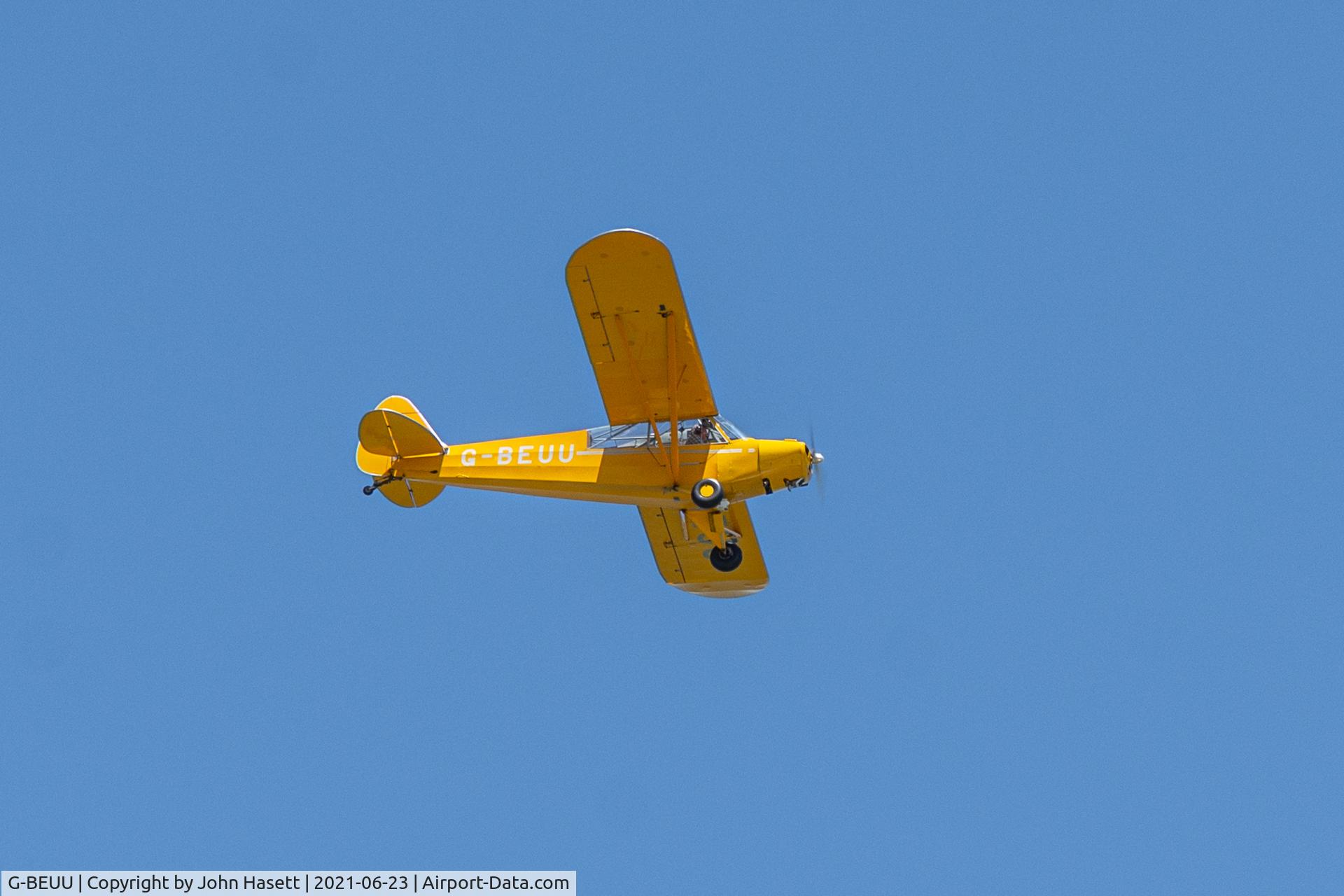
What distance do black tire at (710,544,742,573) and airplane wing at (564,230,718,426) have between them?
2583 mm

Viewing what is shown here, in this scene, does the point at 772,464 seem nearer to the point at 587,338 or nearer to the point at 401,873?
the point at 587,338

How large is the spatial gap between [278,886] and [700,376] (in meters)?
7.16

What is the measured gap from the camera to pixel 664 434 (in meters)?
19.4

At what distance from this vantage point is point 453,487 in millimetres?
20312

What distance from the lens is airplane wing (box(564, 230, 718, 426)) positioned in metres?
17.8

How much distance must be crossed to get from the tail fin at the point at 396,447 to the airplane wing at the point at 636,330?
7.85ft

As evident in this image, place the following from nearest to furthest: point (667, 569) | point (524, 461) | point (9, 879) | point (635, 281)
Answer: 1. point (9, 879)
2. point (635, 281)
3. point (524, 461)
4. point (667, 569)

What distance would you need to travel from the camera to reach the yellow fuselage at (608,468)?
18.9 m

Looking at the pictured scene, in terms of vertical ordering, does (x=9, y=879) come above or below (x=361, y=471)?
below

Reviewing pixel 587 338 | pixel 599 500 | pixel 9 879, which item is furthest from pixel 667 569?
pixel 9 879

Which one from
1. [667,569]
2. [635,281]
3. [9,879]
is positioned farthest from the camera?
[667,569]

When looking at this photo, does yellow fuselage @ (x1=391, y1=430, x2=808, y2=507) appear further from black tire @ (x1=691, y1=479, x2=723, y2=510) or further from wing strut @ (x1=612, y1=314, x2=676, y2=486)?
black tire @ (x1=691, y1=479, x2=723, y2=510)

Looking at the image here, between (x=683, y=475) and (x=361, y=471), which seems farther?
(x=361, y=471)

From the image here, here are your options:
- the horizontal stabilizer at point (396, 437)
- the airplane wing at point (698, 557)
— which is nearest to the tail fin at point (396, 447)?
the horizontal stabilizer at point (396, 437)
